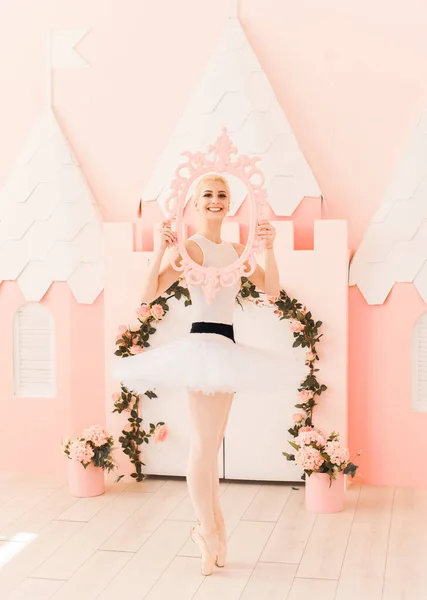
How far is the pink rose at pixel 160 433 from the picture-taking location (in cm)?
492

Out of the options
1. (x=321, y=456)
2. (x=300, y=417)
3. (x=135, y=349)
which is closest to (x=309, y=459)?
(x=321, y=456)

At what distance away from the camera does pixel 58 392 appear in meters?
5.25

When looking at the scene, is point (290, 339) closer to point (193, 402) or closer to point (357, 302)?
point (357, 302)

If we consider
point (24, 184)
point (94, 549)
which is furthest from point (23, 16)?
point (94, 549)

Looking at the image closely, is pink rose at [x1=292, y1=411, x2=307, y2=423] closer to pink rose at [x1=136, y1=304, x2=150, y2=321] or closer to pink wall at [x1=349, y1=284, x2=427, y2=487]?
pink wall at [x1=349, y1=284, x2=427, y2=487]

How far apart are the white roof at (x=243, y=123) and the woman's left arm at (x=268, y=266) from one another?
138 cm

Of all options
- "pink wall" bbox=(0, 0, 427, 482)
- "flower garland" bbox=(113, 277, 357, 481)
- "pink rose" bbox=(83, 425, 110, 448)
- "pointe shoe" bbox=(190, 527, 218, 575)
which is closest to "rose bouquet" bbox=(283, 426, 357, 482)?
"flower garland" bbox=(113, 277, 357, 481)

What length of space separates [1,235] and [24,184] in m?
0.37

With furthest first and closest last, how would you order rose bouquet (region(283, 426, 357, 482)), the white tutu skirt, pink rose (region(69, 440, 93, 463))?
pink rose (region(69, 440, 93, 463)) < rose bouquet (region(283, 426, 357, 482)) < the white tutu skirt

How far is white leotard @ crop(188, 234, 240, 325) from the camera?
3473mm

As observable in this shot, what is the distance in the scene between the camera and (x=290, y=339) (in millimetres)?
4805

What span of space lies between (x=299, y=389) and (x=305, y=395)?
0.06 metres

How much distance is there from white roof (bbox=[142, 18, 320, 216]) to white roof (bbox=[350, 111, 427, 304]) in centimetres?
46

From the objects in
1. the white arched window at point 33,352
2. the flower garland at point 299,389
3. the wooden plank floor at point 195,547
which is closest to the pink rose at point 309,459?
the flower garland at point 299,389
